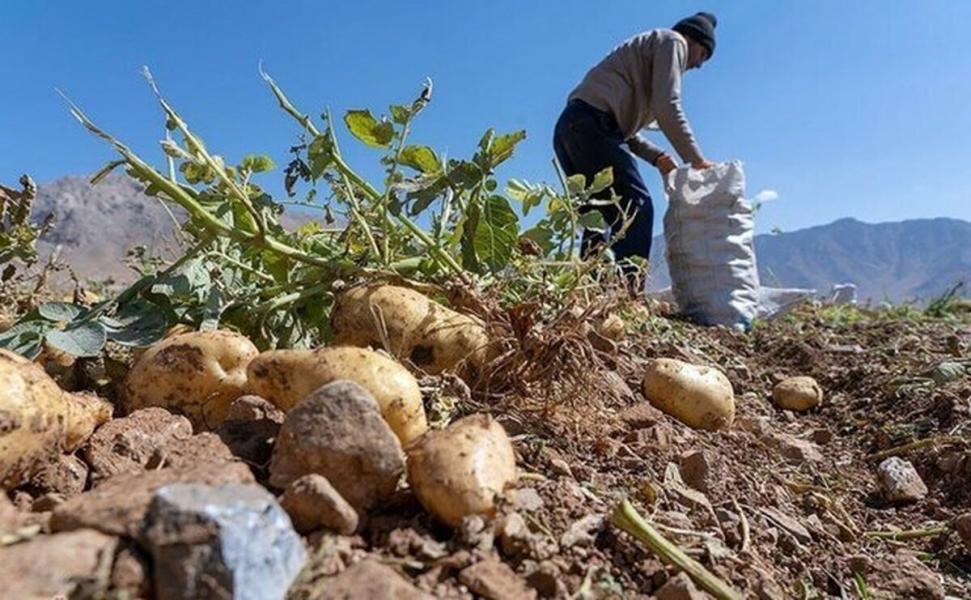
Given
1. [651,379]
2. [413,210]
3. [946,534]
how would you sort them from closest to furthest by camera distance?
[946,534]
[413,210]
[651,379]

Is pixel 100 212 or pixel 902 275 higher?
pixel 902 275

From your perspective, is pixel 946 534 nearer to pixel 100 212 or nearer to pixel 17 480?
pixel 17 480

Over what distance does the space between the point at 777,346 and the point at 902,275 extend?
308 feet

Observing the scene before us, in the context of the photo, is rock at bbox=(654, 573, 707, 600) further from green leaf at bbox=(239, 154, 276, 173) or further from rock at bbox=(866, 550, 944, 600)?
green leaf at bbox=(239, 154, 276, 173)

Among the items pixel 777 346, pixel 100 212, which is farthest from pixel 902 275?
pixel 777 346

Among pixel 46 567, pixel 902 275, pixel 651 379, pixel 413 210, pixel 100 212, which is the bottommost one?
pixel 46 567

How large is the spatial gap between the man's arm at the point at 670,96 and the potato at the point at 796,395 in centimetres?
203

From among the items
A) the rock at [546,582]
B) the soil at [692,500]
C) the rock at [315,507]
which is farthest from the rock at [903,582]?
the rock at [315,507]

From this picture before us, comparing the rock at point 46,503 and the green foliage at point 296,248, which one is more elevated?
the green foliage at point 296,248

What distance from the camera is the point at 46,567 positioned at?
67 cm

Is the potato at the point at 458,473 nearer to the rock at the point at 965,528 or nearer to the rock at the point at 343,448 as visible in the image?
the rock at the point at 343,448

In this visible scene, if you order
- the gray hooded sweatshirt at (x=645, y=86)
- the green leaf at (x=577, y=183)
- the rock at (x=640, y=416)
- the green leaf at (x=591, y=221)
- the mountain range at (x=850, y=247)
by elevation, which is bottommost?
the rock at (x=640, y=416)

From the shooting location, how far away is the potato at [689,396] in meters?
1.83

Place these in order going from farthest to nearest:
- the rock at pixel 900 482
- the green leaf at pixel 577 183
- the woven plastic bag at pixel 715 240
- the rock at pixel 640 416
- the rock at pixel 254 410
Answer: the woven plastic bag at pixel 715 240 → the green leaf at pixel 577 183 → the rock at pixel 900 482 → the rock at pixel 640 416 → the rock at pixel 254 410
